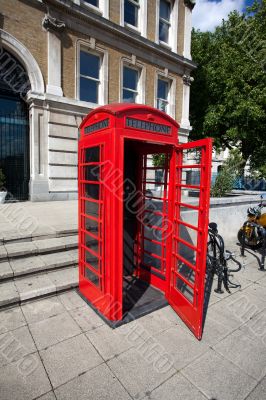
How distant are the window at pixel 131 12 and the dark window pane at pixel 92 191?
11750 mm

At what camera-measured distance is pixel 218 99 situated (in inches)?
674

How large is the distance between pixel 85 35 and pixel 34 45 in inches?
90.9

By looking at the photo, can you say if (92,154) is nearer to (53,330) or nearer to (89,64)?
(53,330)

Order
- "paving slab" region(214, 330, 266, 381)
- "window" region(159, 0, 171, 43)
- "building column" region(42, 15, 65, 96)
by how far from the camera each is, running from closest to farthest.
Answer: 1. "paving slab" region(214, 330, 266, 381)
2. "building column" region(42, 15, 65, 96)
3. "window" region(159, 0, 171, 43)

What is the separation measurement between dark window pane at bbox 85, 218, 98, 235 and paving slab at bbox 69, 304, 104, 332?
3.67 ft

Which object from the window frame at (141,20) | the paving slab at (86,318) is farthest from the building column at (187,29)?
the paving slab at (86,318)

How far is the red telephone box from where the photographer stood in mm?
2982

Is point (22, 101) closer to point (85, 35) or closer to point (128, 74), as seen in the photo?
point (85, 35)

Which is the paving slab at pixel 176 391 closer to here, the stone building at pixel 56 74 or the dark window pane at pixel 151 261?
the dark window pane at pixel 151 261

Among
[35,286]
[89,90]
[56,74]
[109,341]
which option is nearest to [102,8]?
[89,90]

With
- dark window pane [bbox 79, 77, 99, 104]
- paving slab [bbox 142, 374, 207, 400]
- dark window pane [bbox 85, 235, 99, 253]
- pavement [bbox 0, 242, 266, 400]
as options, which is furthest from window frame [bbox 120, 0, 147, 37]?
paving slab [bbox 142, 374, 207, 400]

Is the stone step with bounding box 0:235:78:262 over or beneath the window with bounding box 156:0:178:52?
beneath

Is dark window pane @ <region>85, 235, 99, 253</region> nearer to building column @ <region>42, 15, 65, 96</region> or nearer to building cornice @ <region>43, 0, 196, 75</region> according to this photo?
building column @ <region>42, 15, 65, 96</region>

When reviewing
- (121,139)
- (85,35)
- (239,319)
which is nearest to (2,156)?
(85,35)
